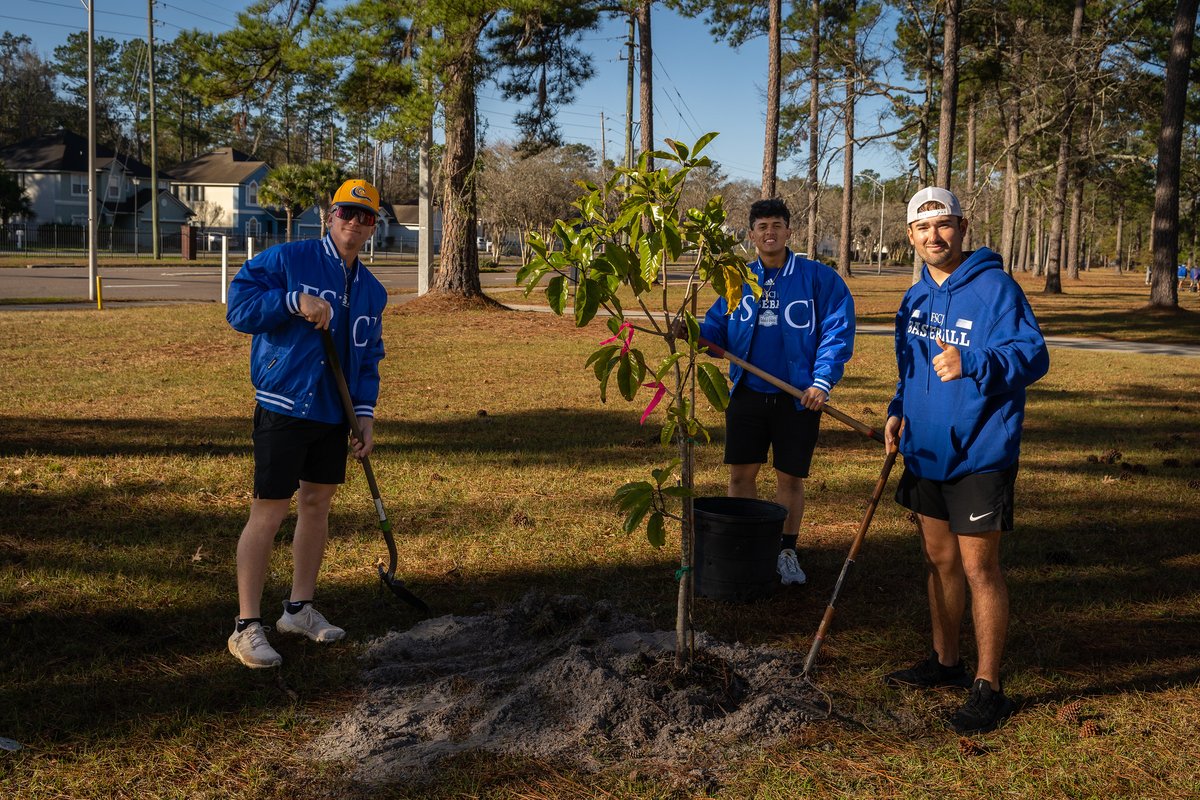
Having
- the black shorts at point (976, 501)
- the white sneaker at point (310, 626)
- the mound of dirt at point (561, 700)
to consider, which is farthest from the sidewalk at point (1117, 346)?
the white sneaker at point (310, 626)

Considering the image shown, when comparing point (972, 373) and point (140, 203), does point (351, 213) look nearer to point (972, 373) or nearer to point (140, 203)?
point (972, 373)

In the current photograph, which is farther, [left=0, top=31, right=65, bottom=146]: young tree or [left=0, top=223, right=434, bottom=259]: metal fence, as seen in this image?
[left=0, top=31, right=65, bottom=146]: young tree

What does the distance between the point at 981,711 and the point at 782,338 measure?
2.12 meters

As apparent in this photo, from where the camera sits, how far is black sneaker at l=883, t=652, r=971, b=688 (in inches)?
161

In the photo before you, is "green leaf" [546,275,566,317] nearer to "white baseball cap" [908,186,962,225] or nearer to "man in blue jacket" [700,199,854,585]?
"white baseball cap" [908,186,962,225]

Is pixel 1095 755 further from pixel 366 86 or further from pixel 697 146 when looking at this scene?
pixel 366 86

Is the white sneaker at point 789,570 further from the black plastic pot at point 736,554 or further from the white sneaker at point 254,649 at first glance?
the white sneaker at point 254,649

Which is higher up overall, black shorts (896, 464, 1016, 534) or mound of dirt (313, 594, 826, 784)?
black shorts (896, 464, 1016, 534)

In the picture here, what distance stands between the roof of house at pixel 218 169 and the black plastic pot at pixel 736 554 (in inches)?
3023

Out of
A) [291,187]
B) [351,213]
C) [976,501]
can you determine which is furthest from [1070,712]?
[291,187]

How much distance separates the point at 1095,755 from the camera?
11.6ft

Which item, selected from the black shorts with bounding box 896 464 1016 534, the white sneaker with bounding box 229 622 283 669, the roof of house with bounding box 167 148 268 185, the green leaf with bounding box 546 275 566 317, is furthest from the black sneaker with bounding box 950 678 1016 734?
the roof of house with bounding box 167 148 268 185

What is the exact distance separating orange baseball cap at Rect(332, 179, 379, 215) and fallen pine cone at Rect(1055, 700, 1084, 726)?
3.44 m

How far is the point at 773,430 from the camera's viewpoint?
5.28m
